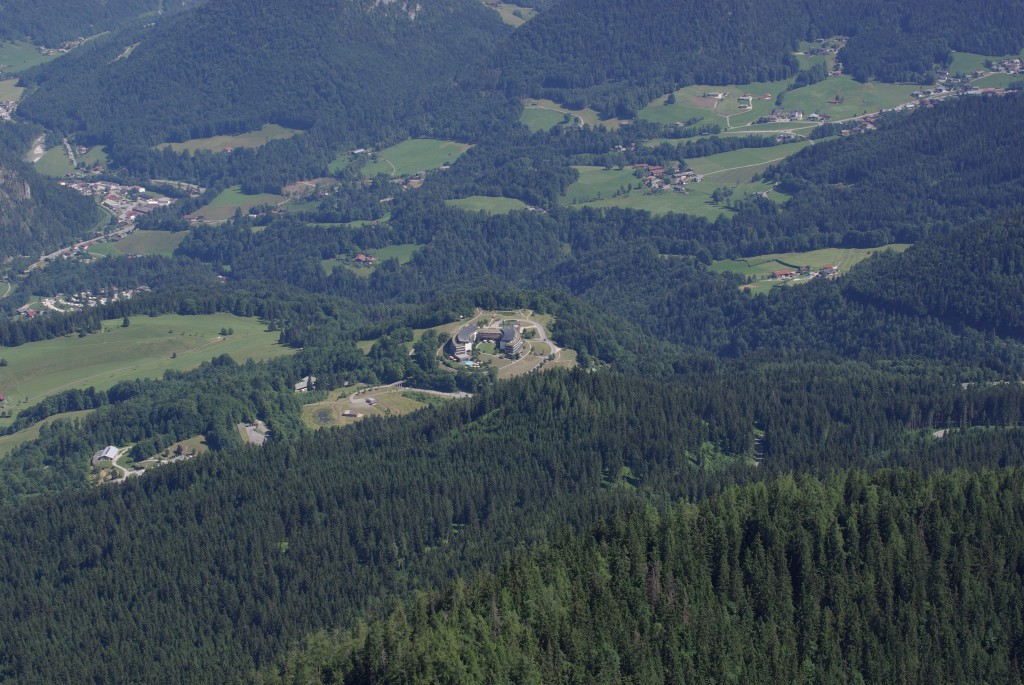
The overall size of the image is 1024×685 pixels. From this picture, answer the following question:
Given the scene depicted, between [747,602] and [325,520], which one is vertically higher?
[747,602]

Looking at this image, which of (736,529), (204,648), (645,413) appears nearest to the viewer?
(736,529)

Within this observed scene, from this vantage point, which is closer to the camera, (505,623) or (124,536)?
(505,623)

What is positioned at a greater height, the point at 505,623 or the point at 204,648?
the point at 505,623

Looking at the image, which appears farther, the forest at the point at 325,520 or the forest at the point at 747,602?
the forest at the point at 325,520

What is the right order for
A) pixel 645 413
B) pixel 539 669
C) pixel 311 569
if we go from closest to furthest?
pixel 539 669 → pixel 311 569 → pixel 645 413

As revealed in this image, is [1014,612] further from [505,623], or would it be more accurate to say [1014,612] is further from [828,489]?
[505,623]

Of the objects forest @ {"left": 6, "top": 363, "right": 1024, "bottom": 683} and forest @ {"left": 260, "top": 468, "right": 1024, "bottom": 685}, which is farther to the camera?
forest @ {"left": 6, "top": 363, "right": 1024, "bottom": 683}

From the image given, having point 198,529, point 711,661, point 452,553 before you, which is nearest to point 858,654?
point 711,661

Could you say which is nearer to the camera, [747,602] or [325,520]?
[747,602]

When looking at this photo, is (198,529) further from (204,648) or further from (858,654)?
(858,654)
